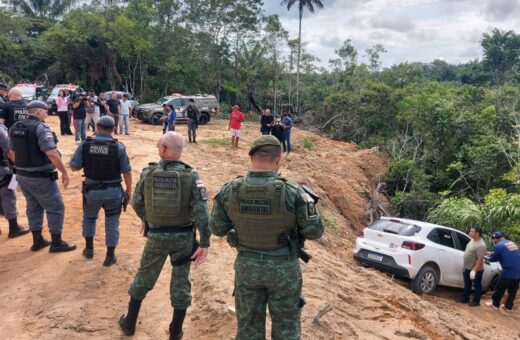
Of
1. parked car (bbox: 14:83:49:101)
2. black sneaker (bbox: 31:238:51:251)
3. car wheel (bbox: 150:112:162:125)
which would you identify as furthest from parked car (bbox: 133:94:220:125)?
black sneaker (bbox: 31:238:51:251)

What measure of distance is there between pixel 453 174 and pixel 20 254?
14.9m

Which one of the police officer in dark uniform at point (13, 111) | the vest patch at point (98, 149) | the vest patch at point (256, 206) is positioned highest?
the police officer in dark uniform at point (13, 111)

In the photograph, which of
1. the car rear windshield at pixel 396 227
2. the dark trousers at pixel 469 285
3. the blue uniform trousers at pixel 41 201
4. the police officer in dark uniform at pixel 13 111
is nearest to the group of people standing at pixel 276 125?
the car rear windshield at pixel 396 227

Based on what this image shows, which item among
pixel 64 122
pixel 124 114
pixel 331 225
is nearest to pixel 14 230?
pixel 331 225

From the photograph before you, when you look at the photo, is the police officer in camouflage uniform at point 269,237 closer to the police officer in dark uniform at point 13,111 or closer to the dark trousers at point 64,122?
the police officer in dark uniform at point 13,111

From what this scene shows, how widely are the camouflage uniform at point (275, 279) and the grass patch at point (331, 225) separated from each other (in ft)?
23.7

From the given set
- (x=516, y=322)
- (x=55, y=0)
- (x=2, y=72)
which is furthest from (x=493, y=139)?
(x=55, y=0)

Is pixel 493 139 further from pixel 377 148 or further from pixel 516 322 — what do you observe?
pixel 516 322

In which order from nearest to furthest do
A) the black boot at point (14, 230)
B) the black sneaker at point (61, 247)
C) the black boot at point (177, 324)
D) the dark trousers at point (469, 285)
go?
the black boot at point (177, 324) < the black sneaker at point (61, 247) < the black boot at point (14, 230) < the dark trousers at point (469, 285)

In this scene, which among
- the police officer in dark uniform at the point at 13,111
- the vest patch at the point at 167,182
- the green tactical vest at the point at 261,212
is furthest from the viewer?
the police officer in dark uniform at the point at 13,111

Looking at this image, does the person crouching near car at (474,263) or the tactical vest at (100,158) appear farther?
the person crouching near car at (474,263)

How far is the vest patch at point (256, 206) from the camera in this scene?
2846 mm

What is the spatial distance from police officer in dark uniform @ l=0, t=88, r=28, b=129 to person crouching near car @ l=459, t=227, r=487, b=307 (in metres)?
7.79

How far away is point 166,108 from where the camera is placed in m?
16.0
